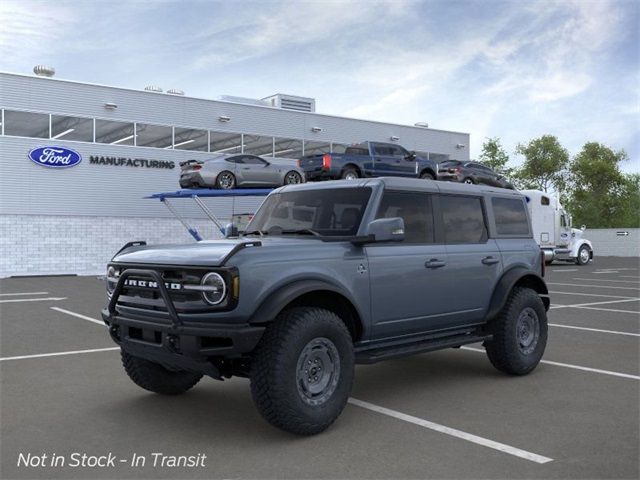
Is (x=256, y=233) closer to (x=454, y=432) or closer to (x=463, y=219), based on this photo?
(x=463, y=219)

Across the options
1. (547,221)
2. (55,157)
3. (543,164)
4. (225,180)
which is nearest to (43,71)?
(55,157)

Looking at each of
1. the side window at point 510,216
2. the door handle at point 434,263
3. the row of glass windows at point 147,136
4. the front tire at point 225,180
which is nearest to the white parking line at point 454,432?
the door handle at point 434,263

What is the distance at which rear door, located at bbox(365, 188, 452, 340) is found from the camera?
5539 millimetres

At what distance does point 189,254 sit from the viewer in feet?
15.8

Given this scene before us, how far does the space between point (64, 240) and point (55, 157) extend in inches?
137

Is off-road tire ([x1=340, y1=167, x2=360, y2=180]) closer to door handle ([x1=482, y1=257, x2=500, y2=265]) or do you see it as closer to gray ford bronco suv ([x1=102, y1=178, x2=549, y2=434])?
gray ford bronco suv ([x1=102, y1=178, x2=549, y2=434])

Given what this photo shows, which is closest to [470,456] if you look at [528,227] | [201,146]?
[528,227]

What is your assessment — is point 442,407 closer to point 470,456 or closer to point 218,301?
point 470,456

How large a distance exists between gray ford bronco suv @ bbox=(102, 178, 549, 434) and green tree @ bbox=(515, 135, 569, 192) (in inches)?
2642

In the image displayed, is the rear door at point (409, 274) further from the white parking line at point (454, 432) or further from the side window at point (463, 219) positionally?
the white parking line at point (454, 432)

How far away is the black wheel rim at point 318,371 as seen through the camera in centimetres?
479

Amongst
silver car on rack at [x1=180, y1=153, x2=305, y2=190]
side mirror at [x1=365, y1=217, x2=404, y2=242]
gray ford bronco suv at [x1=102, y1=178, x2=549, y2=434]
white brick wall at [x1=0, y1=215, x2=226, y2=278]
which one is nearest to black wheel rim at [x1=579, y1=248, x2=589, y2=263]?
silver car on rack at [x1=180, y1=153, x2=305, y2=190]

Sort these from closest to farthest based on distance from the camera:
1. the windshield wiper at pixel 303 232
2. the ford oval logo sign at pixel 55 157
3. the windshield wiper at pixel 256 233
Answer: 1. the windshield wiper at pixel 303 232
2. the windshield wiper at pixel 256 233
3. the ford oval logo sign at pixel 55 157

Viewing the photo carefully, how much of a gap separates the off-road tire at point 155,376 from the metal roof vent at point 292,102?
29.2 m
